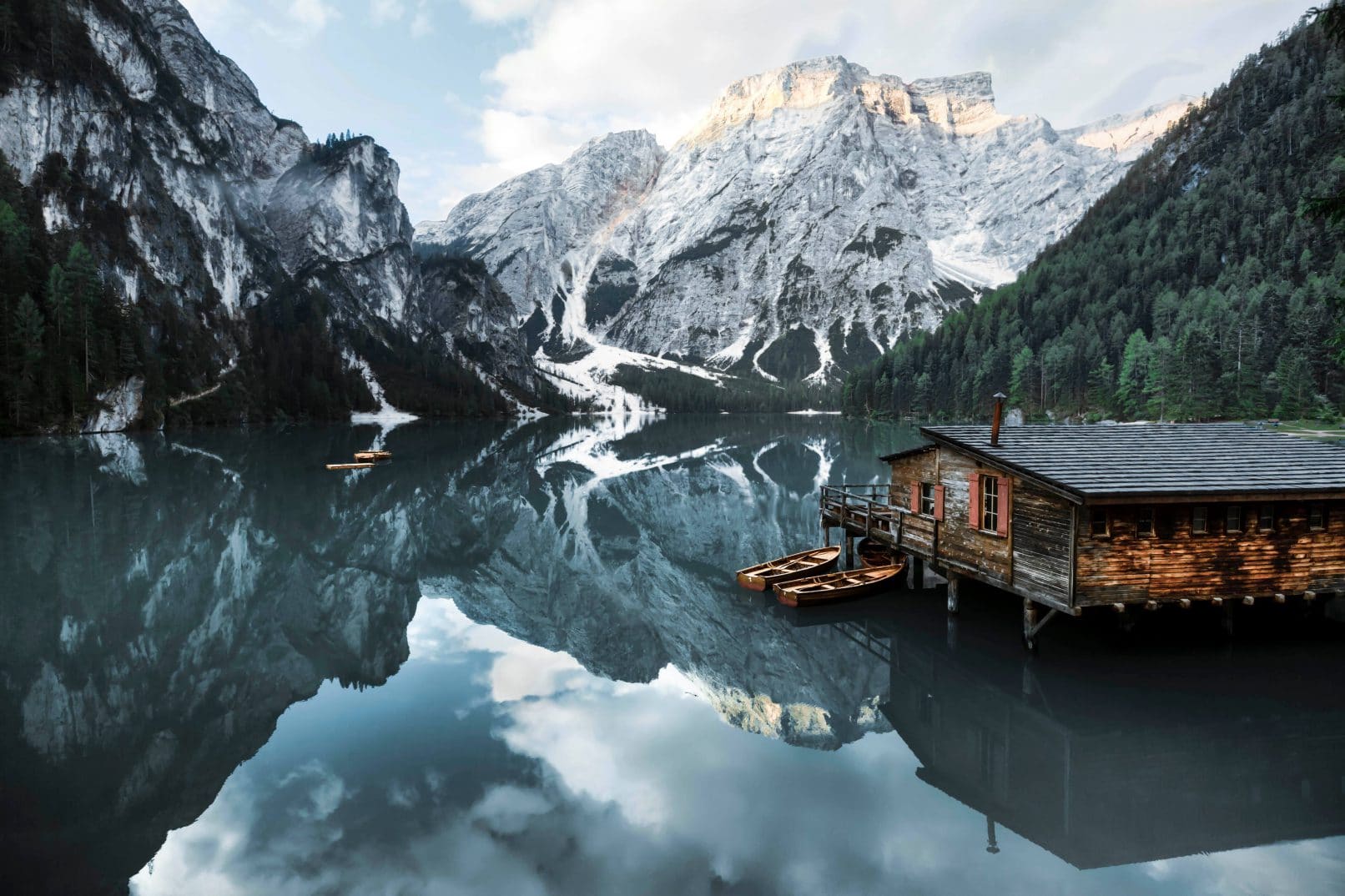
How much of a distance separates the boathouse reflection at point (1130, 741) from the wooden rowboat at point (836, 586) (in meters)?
3.74

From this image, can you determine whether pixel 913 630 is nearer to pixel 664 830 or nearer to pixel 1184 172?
pixel 664 830

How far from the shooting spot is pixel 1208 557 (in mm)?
18812

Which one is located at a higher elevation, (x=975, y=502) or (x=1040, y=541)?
(x=975, y=502)

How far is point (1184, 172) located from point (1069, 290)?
44774 millimetres

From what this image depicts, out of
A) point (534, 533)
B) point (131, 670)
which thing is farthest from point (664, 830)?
point (534, 533)

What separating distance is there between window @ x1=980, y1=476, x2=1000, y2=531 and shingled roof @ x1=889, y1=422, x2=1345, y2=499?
0.92 meters

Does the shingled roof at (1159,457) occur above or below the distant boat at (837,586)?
above

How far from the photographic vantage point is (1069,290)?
14350cm

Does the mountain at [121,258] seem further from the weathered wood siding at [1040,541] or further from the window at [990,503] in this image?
the weathered wood siding at [1040,541]

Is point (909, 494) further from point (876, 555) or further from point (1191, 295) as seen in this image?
point (1191, 295)

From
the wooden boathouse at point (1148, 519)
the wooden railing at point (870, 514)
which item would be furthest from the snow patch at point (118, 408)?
the wooden boathouse at point (1148, 519)

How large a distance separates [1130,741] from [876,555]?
14587 mm

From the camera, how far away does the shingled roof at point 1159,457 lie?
1827 cm

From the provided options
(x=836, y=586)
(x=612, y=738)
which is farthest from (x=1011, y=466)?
(x=612, y=738)
